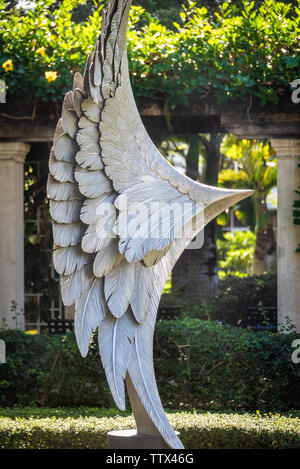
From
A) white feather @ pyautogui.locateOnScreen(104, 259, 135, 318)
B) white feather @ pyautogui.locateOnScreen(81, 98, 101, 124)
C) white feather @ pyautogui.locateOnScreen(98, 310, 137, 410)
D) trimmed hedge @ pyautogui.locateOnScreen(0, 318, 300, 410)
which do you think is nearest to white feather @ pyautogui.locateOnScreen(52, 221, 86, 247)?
white feather @ pyautogui.locateOnScreen(104, 259, 135, 318)

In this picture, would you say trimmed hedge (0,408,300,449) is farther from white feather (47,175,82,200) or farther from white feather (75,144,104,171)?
white feather (75,144,104,171)

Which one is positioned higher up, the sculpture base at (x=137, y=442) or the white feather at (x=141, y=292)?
the white feather at (x=141, y=292)

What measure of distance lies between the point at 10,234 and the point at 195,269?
3615 mm

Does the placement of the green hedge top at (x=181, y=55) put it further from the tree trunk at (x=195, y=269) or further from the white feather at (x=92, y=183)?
the white feather at (x=92, y=183)

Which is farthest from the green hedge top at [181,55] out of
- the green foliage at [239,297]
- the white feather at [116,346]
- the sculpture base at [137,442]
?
the sculpture base at [137,442]

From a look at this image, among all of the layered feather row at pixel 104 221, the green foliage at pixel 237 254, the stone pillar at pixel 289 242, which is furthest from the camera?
the green foliage at pixel 237 254

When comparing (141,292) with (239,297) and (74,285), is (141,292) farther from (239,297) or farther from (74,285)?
(239,297)

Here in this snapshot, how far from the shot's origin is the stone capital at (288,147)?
8367 mm

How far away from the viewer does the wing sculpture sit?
5043mm

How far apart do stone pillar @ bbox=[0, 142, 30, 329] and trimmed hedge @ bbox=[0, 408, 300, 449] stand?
279 cm

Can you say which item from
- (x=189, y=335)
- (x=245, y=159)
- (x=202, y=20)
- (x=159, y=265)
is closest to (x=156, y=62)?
(x=202, y=20)

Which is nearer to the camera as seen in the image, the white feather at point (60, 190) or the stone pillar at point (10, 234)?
the white feather at point (60, 190)

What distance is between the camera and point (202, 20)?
8492 mm

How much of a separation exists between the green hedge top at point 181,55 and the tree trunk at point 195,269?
290 centimetres
